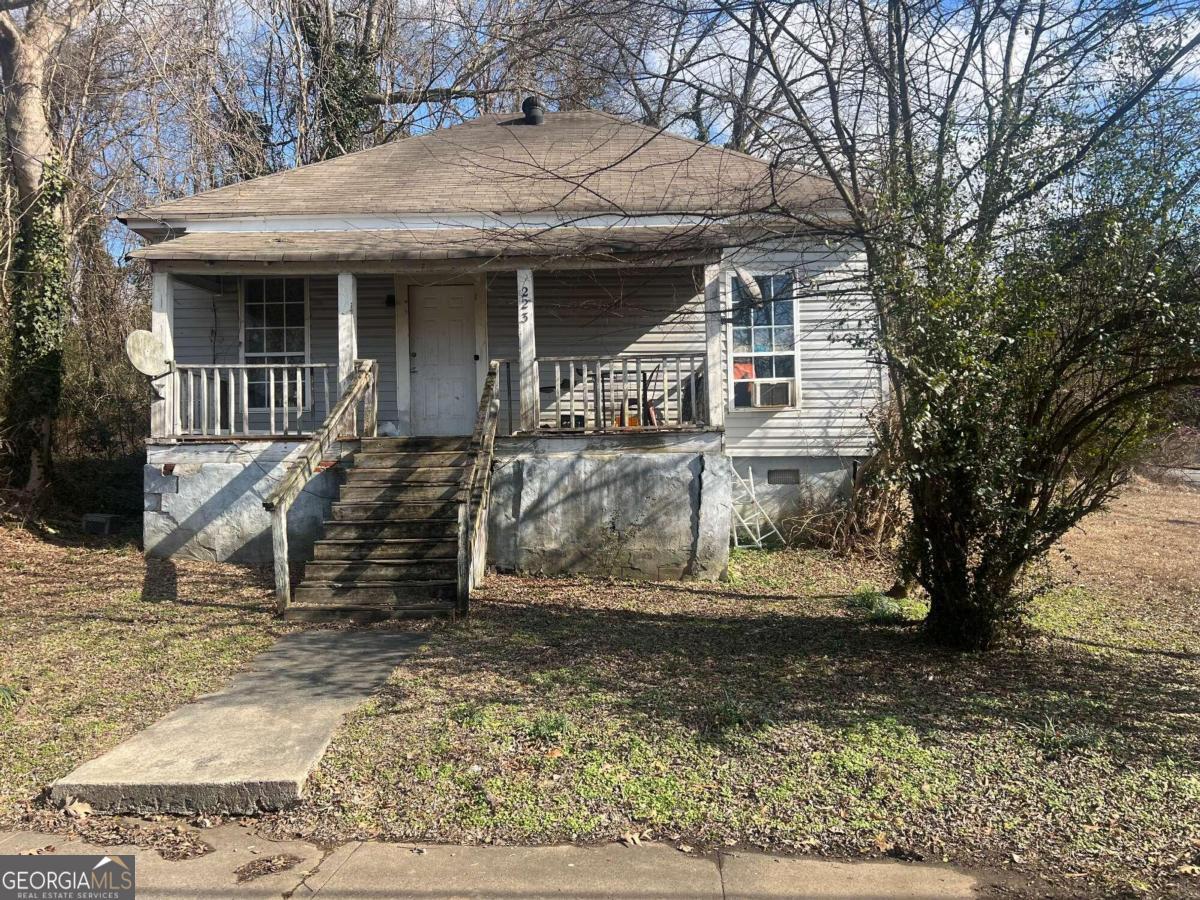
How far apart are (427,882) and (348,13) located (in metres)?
20.8

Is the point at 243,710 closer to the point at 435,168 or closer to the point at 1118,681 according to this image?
the point at 1118,681

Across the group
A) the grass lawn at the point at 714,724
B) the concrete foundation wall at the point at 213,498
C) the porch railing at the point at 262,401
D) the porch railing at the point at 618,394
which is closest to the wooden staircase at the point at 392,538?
the grass lawn at the point at 714,724

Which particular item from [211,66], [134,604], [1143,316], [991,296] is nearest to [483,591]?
[134,604]

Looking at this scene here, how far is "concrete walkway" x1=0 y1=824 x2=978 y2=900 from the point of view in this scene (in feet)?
10.9

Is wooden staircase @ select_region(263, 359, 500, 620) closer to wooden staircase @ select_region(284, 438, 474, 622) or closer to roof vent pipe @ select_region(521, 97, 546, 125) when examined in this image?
wooden staircase @ select_region(284, 438, 474, 622)

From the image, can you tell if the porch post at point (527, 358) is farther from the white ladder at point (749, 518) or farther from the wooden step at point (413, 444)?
the white ladder at point (749, 518)

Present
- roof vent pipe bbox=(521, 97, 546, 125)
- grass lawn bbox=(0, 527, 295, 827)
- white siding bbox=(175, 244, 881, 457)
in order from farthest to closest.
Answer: roof vent pipe bbox=(521, 97, 546, 125) → white siding bbox=(175, 244, 881, 457) → grass lawn bbox=(0, 527, 295, 827)

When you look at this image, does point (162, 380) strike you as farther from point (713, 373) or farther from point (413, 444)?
point (713, 373)

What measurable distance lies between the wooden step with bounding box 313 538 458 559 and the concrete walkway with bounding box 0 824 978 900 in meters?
4.51

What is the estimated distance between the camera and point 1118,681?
18.5 ft

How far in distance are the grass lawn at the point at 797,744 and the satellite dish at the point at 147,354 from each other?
208 inches

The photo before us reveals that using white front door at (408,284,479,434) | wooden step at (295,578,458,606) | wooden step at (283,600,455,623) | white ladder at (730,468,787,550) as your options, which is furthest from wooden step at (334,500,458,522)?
white ladder at (730,468,787,550)

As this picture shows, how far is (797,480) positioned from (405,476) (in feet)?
18.2

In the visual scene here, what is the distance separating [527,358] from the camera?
32.6ft
